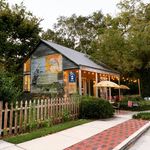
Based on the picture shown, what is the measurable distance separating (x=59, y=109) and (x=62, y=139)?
3106 millimetres

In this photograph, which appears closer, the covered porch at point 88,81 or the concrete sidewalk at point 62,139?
the concrete sidewalk at point 62,139

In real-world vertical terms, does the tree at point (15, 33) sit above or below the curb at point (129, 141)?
above

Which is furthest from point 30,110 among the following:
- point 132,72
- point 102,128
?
point 132,72

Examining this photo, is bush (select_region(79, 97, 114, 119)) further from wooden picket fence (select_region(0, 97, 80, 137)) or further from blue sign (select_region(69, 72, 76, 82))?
blue sign (select_region(69, 72, 76, 82))

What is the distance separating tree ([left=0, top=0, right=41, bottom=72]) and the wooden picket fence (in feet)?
46.8

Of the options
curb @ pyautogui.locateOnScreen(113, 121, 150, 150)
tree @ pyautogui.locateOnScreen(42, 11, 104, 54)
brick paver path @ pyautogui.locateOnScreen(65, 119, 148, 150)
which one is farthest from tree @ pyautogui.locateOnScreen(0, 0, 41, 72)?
curb @ pyautogui.locateOnScreen(113, 121, 150, 150)

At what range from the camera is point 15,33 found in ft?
85.4

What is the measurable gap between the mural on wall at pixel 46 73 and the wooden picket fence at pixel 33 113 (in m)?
6.78

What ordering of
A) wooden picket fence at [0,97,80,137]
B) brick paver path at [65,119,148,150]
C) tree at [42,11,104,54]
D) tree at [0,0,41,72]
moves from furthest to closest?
tree at [42,11,104,54] < tree at [0,0,41,72] < wooden picket fence at [0,97,80,137] < brick paver path at [65,119,148,150]

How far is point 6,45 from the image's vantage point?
24.7 metres

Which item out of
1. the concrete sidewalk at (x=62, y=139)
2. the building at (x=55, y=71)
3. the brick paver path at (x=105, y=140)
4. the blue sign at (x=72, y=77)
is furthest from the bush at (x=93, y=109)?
the blue sign at (x=72, y=77)

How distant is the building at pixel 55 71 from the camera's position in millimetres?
17375

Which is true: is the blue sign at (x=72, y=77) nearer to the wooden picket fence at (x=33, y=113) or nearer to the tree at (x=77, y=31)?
the wooden picket fence at (x=33, y=113)

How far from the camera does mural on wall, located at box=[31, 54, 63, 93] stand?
18.2 metres
